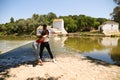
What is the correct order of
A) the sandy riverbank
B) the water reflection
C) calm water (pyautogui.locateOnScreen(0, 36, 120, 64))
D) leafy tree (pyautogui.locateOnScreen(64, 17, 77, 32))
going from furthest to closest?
leafy tree (pyautogui.locateOnScreen(64, 17, 77, 32)), calm water (pyautogui.locateOnScreen(0, 36, 120, 64)), the water reflection, the sandy riverbank

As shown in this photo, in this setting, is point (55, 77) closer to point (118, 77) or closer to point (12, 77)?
point (12, 77)

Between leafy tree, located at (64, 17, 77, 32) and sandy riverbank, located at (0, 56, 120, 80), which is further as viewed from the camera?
leafy tree, located at (64, 17, 77, 32)

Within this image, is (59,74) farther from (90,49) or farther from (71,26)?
(71,26)

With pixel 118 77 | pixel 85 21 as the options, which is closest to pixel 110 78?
pixel 118 77

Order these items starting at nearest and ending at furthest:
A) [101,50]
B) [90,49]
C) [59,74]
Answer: [59,74] < [101,50] < [90,49]

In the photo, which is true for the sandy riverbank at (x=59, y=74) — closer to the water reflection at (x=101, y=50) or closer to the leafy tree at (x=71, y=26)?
the water reflection at (x=101, y=50)

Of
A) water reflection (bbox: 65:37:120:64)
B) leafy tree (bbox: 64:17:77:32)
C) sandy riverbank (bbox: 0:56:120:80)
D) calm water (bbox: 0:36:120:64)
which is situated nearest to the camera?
sandy riverbank (bbox: 0:56:120:80)

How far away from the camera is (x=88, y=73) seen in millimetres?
8531

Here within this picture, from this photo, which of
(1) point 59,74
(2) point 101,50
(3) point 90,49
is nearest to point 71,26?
(3) point 90,49

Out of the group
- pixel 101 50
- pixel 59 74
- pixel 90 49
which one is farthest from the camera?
pixel 90 49

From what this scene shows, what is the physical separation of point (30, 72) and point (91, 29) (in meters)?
98.0

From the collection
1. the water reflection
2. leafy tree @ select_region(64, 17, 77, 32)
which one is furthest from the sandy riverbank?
leafy tree @ select_region(64, 17, 77, 32)

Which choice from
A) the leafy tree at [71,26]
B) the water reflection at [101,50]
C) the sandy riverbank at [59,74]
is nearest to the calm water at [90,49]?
the water reflection at [101,50]

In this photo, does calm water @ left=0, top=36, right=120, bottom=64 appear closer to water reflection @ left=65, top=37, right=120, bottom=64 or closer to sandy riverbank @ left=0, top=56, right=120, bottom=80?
water reflection @ left=65, top=37, right=120, bottom=64
